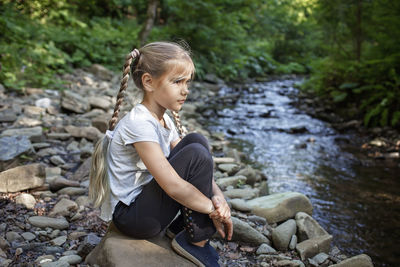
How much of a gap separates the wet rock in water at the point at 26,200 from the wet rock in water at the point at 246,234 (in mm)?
1580

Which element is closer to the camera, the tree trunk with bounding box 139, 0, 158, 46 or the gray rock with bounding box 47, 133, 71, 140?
the gray rock with bounding box 47, 133, 71, 140

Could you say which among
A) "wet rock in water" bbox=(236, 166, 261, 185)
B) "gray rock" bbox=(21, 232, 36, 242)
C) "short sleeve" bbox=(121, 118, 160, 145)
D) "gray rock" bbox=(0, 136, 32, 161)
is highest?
"short sleeve" bbox=(121, 118, 160, 145)

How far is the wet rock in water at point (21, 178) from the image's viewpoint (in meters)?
2.72

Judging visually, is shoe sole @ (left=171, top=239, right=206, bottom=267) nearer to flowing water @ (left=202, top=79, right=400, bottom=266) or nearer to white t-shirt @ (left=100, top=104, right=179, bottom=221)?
white t-shirt @ (left=100, top=104, right=179, bottom=221)

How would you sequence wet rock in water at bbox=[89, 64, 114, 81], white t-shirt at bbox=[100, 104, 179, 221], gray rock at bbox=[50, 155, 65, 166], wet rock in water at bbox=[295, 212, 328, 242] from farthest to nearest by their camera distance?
wet rock in water at bbox=[89, 64, 114, 81], gray rock at bbox=[50, 155, 65, 166], wet rock in water at bbox=[295, 212, 328, 242], white t-shirt at bbox=[100, 104, 179, 221]

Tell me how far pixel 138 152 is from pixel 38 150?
2436 millimetres

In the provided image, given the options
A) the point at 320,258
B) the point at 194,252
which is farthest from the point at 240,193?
the point at 194,252

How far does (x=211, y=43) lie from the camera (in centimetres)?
1195

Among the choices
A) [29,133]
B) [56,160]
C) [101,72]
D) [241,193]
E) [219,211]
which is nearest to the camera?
[219,211]

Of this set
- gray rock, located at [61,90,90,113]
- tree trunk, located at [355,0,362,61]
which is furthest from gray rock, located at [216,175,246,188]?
tree trunk, located at [355,0,362,61]

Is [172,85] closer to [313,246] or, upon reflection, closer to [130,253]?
[130,253]

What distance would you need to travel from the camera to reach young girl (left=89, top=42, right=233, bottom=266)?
1938 mm

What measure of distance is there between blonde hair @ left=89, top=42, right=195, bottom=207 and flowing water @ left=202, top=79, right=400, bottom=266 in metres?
2.13

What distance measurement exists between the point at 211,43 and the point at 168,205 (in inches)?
417
